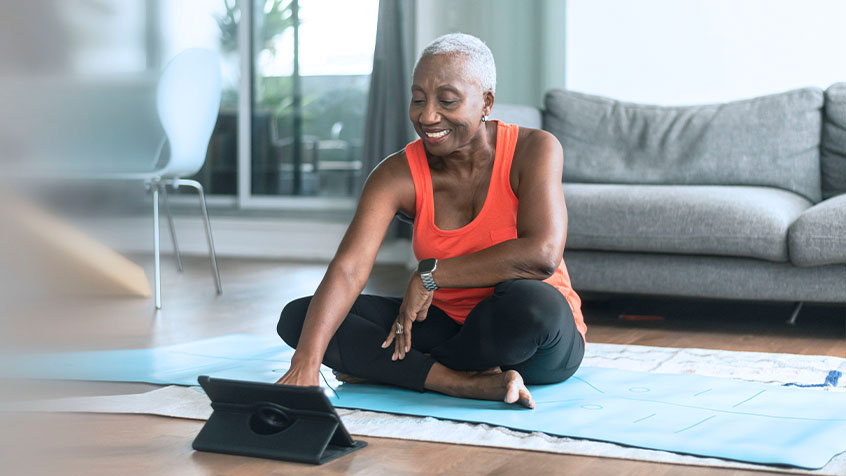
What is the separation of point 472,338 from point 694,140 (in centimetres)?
183

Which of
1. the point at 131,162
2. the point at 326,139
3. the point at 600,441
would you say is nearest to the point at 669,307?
the point at 600,441

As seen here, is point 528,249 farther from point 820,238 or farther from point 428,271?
point 820,238

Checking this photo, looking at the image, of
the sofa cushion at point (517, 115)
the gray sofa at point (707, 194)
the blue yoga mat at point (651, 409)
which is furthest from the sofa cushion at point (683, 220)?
the blue yoga mat at point (651, 409)

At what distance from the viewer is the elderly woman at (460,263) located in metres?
1.53

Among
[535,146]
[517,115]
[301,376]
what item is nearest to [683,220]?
[517,115]

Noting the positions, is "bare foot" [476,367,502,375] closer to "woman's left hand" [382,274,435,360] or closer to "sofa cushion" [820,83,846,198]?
"woman's left hand" [382,274,435,360]

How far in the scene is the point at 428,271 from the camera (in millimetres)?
1540

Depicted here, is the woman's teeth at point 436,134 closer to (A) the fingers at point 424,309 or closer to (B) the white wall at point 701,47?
(A) the fingers at point 424,309

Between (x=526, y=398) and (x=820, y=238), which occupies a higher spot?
(x=820, y=238)

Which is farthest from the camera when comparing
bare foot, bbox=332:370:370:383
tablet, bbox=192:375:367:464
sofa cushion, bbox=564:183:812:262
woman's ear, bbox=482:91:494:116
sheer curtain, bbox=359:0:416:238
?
sheer curtain, bbox=359:0:416:238

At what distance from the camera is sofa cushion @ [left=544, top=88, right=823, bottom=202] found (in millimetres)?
2959

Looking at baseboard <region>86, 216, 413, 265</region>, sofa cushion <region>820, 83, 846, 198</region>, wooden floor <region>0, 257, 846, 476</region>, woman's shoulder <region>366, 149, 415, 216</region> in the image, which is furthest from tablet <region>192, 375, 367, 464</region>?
baseboard <region>86, 216, 413, 265</region>

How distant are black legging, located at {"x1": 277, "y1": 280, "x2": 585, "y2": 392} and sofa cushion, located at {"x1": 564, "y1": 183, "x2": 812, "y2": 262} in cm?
96

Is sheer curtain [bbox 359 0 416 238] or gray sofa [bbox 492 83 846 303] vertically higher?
sheer curtain [bbox 359 0 416 238]
